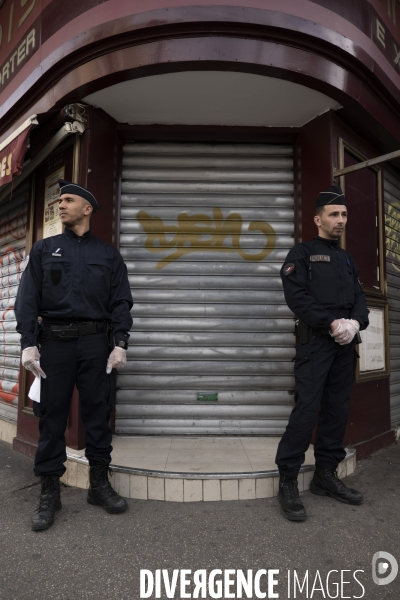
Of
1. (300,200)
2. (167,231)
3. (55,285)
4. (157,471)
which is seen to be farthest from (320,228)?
(157,471)

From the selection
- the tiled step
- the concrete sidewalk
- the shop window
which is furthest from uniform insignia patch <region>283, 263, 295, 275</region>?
the concrete sidewalk

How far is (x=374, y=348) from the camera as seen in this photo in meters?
4.31

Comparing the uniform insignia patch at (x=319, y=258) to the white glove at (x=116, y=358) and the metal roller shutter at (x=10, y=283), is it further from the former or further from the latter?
the metal roller shutter at (x=10, y=283)

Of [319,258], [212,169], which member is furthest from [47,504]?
[212,169]

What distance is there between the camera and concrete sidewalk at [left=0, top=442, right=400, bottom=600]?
7.06 feet

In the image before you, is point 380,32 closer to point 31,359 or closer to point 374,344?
point 374,344

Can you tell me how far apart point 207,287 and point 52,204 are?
1.78 meters

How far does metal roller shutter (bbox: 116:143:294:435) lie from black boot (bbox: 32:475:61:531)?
1.32m

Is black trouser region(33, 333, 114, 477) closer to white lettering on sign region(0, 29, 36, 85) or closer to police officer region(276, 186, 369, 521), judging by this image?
police officer region(276, 186, 369, 521)

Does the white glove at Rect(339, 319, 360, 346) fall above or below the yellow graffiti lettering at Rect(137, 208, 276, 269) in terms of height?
below

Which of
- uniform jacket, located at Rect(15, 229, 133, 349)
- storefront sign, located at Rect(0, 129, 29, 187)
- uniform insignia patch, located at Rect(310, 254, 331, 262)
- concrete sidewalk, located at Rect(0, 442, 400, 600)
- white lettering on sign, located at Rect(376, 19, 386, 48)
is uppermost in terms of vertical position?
white lettering on sign, located at Rect(376, 19, 386, 48)

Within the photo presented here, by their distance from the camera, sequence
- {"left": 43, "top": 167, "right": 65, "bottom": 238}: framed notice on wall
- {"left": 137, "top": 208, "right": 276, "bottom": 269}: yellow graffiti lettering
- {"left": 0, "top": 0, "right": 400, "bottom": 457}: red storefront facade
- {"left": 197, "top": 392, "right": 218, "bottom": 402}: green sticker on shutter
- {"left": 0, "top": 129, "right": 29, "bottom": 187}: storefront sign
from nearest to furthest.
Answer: {"left": 0, "top": 0, "right": 400, "bottom": 457}: red storefront facade, {"left": 0, "top": 129, "right": 29, "bottom": 187}: storefront sign, {"left": 43, "top": 167, "right": 65, "bottom": 238}: framed notice on wall, {"left": 197, "top": 392, "right": 218, "bottom": 402}: green sticker on shutter, {"left": 137, "top": 208, "right": 276, "bottom": 269}: yellow graffiti lettering

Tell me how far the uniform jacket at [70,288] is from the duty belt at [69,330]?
5 cm

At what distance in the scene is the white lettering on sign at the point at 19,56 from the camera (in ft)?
14.6
